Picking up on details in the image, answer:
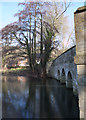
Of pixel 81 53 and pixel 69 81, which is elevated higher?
pixel 81 53

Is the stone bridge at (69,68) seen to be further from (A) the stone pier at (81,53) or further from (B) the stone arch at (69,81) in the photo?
(A) the stone pier at (81,53)

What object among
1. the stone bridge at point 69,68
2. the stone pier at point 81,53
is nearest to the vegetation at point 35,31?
the stone bridge at point 69,68

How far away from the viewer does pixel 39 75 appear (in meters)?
13.0

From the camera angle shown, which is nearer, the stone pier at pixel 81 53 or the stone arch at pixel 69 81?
the stone pier at pixel 81 53

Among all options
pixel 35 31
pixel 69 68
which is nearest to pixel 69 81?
pixel 69 68

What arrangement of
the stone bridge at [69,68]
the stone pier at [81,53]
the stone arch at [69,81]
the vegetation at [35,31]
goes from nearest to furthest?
the stone pier at [81,53], the stone bridge at [69,68], the stone arch at [69,81], the vegetation at [35,31]

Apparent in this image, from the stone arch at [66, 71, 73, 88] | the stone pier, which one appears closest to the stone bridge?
the stone arch at [66, 71, 73, 88]

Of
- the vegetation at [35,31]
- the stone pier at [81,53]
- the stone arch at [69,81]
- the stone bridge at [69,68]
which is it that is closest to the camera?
the stone pier at [81,53]

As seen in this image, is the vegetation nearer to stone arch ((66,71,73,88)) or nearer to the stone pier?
stone arch ((66,71,73,88))

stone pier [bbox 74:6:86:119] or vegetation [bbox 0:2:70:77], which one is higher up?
vegetation [bbox 0:2:70:77]

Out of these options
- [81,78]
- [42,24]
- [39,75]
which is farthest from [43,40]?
[81,78]

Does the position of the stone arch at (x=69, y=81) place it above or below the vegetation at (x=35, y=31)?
below

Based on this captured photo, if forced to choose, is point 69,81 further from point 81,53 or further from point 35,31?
point 35,31

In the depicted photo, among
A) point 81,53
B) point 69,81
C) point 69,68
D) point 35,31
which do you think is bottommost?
point 69,81
